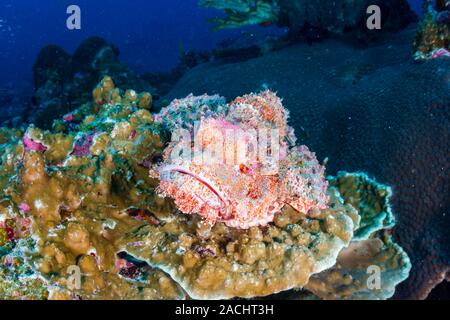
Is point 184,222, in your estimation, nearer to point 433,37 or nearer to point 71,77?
point 433,37

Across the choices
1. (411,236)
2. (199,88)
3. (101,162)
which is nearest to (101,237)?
(101,162)

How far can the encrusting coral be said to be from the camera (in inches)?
95.3

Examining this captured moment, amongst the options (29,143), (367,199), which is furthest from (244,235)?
(29,143)

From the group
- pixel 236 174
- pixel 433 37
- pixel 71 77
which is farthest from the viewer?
pixel 71 77

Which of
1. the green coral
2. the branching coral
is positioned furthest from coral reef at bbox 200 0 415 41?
the branching coral

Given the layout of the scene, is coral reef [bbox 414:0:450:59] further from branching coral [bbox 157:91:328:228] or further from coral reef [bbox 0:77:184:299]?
coral reef [bbox 0:77:184:299]

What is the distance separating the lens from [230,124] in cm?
246

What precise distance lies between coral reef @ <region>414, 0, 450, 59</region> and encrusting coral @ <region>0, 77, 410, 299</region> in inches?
104

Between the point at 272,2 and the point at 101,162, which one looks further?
the point at 272,2

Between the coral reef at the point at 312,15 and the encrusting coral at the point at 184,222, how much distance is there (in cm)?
434

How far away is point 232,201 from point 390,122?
269cm

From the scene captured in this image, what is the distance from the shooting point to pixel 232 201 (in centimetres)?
239

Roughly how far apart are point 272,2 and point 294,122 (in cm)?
377
